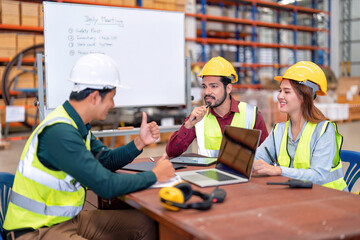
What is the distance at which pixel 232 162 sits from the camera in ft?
6.27

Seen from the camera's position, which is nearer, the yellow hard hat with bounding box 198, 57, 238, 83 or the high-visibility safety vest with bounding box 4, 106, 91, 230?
the high-visibility safety vest with bounding box 4, 106, 91, 230

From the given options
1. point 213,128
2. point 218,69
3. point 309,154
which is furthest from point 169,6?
point 309,154

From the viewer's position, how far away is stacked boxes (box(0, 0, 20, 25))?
722 centimetres

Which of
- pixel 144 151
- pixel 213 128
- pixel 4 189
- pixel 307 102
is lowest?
pixel 144 151

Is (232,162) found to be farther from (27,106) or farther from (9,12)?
(9,12)

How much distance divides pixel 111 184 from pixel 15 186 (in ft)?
1.55

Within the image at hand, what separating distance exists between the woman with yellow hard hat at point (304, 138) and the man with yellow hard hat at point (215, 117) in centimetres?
61

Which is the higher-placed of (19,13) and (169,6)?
(169,6)

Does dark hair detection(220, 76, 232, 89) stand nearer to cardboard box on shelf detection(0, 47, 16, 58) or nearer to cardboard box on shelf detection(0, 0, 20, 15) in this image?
cardboard box on shelf detection(0, 47, 16, 58)

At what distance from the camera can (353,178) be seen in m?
2.27

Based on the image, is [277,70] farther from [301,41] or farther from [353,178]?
[353,178]

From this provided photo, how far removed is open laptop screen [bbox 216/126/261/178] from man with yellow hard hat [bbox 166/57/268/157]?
0.80 metres

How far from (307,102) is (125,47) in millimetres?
2130

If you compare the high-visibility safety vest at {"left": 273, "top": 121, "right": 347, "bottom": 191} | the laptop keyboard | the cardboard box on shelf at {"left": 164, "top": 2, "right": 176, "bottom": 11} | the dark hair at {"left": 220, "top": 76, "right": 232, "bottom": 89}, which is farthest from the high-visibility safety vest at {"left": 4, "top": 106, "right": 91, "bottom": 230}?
the cardboard box on shelf at {"left": 164, "top": 2, "right": 176, "bottom": 11}
